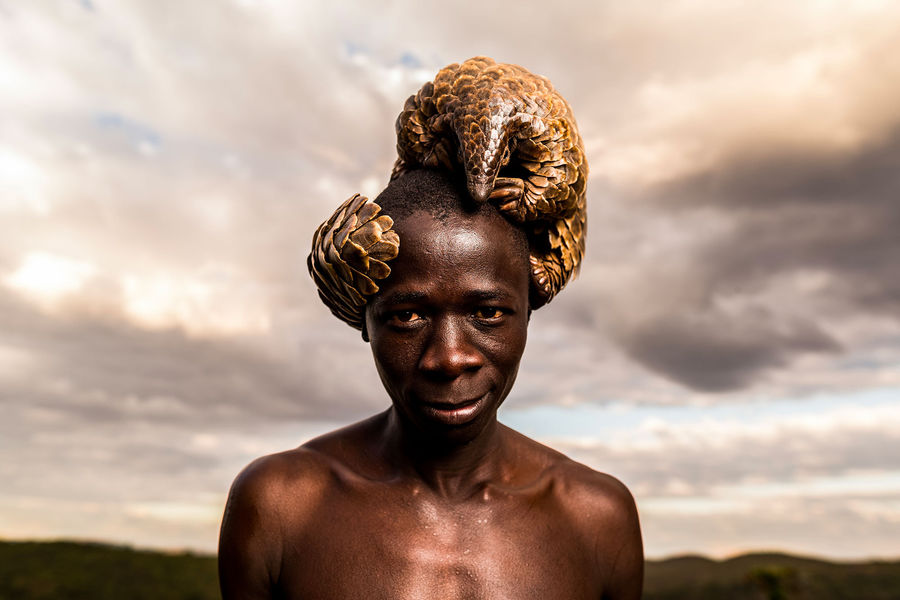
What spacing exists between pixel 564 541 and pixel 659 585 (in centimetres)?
1919

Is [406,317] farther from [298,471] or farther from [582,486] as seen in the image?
[582,486]

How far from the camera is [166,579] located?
14664mm

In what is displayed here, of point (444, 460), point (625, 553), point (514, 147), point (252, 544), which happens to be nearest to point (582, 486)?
point (625, 553)

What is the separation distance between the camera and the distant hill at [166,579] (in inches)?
536

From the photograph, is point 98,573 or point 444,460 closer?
point 444,460

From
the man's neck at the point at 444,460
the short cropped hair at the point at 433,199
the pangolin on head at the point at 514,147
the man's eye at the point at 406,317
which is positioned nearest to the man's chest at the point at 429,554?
the man's neck at the point at 444,460

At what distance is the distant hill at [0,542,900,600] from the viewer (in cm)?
1362

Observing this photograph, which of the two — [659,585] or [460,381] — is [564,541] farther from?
[659,585]

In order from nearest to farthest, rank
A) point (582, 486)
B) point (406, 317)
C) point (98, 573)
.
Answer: point (406, 317) < point (582, 486) < point (98, 573)

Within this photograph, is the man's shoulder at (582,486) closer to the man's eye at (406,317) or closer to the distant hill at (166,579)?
the man's eye at (406,317)

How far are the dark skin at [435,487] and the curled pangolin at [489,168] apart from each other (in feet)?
0.45

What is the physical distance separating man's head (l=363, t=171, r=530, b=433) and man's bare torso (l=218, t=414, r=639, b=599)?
1.52 ft

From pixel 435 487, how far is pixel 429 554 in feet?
1.10

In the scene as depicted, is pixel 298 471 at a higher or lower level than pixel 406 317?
lower
